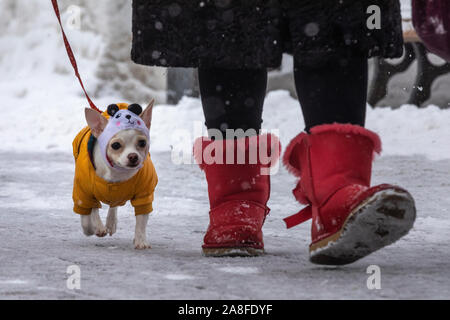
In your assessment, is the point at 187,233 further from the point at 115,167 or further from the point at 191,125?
the point at 191,125

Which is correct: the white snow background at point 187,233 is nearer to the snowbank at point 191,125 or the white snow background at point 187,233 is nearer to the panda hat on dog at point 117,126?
the snowbank at point 191,125

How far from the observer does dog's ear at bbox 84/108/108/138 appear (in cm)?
272

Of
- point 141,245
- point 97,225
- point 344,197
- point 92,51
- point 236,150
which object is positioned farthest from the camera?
point 92,51

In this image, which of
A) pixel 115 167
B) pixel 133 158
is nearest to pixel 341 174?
pixel 133 158

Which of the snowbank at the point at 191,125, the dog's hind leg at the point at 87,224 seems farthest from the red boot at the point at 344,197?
the snowbank at the point at 191,125

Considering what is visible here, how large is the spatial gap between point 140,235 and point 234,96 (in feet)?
1.94

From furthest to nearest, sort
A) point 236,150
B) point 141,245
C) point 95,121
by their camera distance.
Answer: point 95,121 → point 141,245 → point 236,150

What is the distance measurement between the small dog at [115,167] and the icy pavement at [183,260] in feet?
0.37

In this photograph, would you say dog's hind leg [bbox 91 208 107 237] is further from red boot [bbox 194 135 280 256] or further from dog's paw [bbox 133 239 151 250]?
red boot [bbox 194 135 280 256]

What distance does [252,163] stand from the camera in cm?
244

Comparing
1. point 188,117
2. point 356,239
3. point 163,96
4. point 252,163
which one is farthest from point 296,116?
point 356,239

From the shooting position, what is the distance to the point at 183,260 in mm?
2316

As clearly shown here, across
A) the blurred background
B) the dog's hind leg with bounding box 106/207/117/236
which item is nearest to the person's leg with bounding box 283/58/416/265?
the dog's hind leg with bounding box 106/207/117/236

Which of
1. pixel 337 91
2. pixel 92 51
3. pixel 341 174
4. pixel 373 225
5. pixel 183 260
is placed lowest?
pixel 183 260
